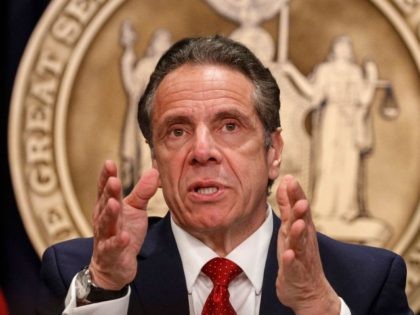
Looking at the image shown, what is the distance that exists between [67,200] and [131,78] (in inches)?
18.3

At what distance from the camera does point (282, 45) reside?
9.12ft

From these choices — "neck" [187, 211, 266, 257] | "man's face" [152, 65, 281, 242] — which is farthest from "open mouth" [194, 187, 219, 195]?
"neck" [187, 211, 266, 257]

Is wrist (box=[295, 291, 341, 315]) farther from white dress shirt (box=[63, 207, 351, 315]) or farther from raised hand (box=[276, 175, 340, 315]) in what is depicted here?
white dress shirt (box=[63, 207, 351, 315])

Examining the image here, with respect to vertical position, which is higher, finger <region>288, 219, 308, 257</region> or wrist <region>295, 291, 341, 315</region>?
finger <region>288, 219, 308, 257</region>

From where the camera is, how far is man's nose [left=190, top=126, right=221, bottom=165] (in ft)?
5.36

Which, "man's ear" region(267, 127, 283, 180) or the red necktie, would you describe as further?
"man's ear" region(267, 127, 283, 180)

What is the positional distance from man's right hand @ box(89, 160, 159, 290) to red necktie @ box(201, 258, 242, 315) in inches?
8.5

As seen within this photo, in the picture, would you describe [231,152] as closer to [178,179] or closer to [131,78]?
[178,179]

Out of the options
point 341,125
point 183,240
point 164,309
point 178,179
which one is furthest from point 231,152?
point 341,125

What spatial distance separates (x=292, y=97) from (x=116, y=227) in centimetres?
143

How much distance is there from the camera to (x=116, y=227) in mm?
1427

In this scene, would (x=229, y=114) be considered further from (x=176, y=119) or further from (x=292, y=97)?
(x=292, y=97)

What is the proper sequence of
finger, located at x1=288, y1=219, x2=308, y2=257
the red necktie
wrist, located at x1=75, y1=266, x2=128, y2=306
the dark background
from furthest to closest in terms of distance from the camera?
the dark background < the red necktie < wrist, located at x1=75, y1=266, x2=128, y2=306 < finger, located at x1=288, y1=219, x2=308, y2=257

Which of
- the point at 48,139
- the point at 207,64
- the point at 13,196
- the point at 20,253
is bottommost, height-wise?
the point at 20,253
